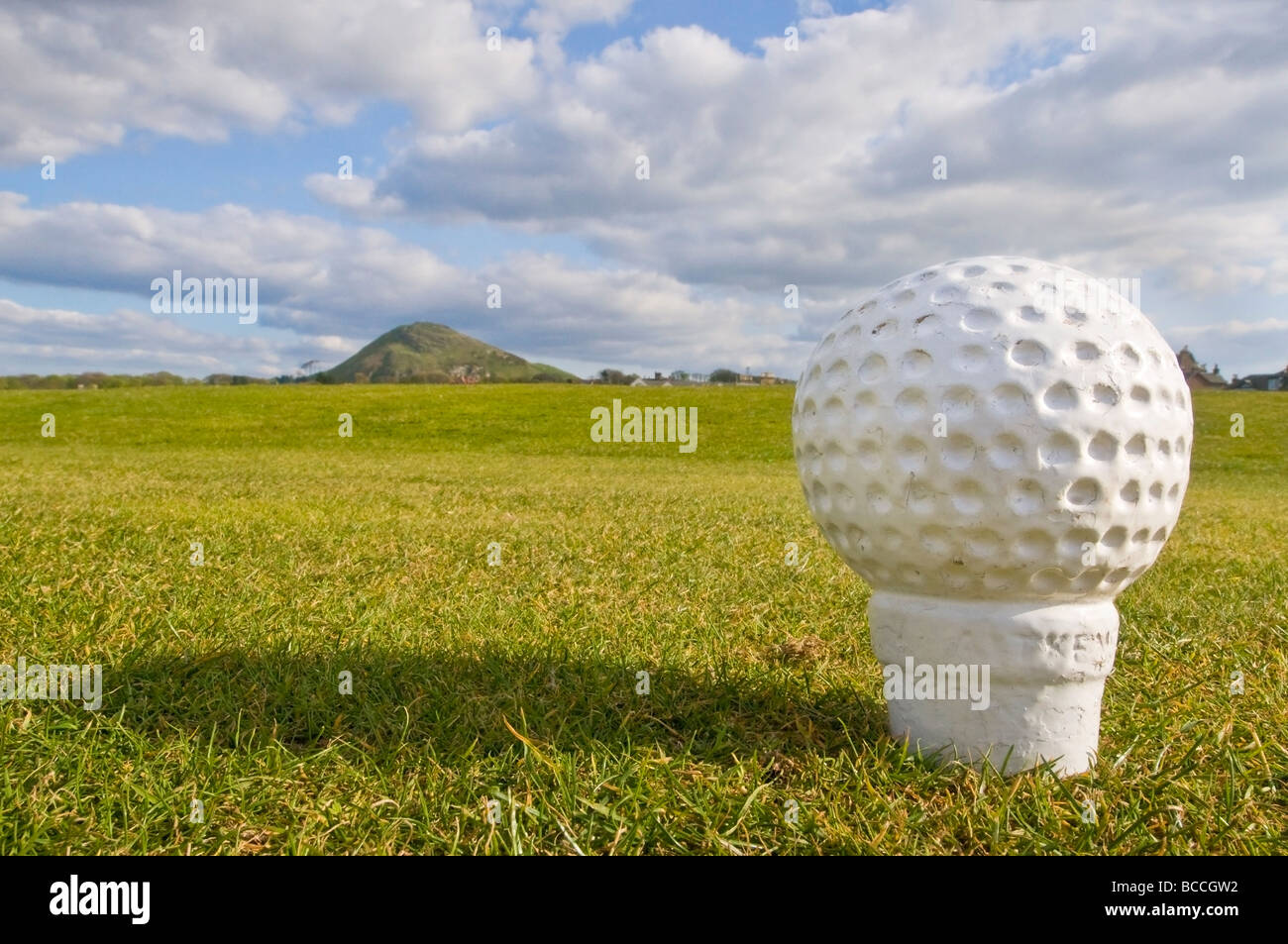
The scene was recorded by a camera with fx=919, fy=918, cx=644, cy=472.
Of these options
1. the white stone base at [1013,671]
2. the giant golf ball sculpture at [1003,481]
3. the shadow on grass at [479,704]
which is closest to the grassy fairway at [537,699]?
the shadow on grass at [479,704]

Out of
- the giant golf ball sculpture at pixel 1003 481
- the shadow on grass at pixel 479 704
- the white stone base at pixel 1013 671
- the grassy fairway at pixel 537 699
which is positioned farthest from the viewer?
the shadow on grass at pixel 479 704

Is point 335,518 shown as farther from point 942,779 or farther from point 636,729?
point 942,779

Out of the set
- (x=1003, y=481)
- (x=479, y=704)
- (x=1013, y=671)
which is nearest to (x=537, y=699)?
(x=479, y=704)

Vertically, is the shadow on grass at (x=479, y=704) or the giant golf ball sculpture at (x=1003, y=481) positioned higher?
the giant golf ball sculpture at (x=1003, y=481)

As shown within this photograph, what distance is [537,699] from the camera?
3893 millimetres

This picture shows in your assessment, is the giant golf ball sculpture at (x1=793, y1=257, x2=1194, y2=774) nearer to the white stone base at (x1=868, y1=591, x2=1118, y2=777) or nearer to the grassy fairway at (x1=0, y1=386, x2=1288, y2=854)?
the white stone base at (x1=868, y1=591, x2=1118, y2=777)

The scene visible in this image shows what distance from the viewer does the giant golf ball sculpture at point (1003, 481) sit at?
3.14m

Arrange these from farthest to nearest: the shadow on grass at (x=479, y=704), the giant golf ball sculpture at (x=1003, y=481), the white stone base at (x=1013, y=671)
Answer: the shadow on grass at (x=479, y=704) < the white stone base at (x=1013, y=671) < the giant golf ball sculpture at (x=1003, y=481)

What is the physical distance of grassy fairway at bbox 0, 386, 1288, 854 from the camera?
291cm

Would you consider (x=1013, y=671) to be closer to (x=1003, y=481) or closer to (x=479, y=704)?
(x=1003, y=481)

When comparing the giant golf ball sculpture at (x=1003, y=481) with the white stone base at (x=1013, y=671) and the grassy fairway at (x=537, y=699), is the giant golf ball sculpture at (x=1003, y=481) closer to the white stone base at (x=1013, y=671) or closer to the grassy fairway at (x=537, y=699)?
the white stone base at (x=1013, y=671)

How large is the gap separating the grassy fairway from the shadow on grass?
2 centimetres

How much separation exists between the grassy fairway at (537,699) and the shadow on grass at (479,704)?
16mm

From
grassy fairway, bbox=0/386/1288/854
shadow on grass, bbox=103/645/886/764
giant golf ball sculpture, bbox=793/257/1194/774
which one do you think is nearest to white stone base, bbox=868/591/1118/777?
giant golf ball sculpture, bbox=793/257/1194/774
